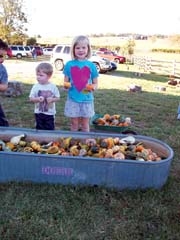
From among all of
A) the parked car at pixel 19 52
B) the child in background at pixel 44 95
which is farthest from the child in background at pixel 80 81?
the parked car at pixel 19 52

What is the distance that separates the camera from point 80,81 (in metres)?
4.61

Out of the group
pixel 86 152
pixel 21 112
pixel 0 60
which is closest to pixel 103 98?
pixel 21 112

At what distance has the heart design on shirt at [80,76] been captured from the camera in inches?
181

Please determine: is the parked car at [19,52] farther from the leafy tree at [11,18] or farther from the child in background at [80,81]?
the child in background at [80,81]

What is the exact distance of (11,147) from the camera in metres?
3.81

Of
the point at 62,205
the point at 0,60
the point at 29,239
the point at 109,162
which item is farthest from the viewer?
the point at 0,60

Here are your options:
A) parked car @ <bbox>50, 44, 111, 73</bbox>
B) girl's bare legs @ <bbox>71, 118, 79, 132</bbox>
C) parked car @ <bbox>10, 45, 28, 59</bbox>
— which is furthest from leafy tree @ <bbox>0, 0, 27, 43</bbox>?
girl's bare legs @ <bbox>71, 118, 79, 132</bbox>

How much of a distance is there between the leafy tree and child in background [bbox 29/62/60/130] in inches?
1490

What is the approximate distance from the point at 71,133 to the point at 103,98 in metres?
5.41

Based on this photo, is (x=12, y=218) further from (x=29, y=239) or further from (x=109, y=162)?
(x=109, y=162)

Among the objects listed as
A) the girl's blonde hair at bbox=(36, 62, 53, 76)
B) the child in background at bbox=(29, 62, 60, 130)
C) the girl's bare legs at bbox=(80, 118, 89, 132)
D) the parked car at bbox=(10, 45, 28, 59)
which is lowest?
the parked car at bbox=(10, 45, 28, 59)

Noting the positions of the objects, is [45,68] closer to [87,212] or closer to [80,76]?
[80,76]

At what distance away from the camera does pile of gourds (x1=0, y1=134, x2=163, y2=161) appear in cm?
371

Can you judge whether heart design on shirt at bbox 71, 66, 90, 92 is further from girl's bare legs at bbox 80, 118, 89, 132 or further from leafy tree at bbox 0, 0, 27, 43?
leafy tree at bbox 0, 0, 27, 43
